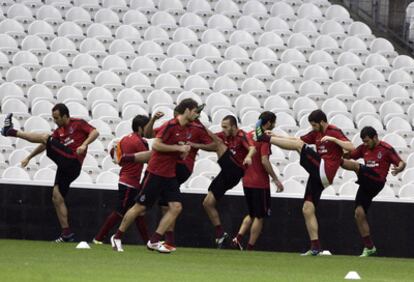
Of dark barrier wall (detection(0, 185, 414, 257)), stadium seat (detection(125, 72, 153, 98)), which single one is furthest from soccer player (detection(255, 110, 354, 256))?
stadium seat (detection(125, 72, 153, 98))

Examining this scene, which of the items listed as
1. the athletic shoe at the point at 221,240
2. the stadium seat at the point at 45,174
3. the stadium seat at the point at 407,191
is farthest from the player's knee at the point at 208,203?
the stadium seat at the point at 407,191

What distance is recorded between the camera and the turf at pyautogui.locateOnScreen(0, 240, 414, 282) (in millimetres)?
12336

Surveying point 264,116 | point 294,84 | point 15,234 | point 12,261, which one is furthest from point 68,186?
point 294,84

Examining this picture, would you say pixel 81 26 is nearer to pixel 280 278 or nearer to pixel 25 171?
pixel 25 171

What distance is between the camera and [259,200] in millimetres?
18062

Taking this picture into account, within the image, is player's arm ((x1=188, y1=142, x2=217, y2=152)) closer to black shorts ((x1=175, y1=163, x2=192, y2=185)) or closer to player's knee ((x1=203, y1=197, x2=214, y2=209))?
black shorts ((x1=175, y1=163, x2=192, y2=185))

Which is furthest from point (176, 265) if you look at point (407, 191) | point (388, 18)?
point (388, 18)

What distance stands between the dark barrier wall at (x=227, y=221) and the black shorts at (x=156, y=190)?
116 inches

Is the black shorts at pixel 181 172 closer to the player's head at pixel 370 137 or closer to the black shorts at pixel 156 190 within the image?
the black shorts at pixel 156 190

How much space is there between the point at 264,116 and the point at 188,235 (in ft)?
8.61

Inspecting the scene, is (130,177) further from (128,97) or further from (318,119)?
(128,97)

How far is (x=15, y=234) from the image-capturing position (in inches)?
742

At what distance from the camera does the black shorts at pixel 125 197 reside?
17484 mm

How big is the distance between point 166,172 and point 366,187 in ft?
12.3
